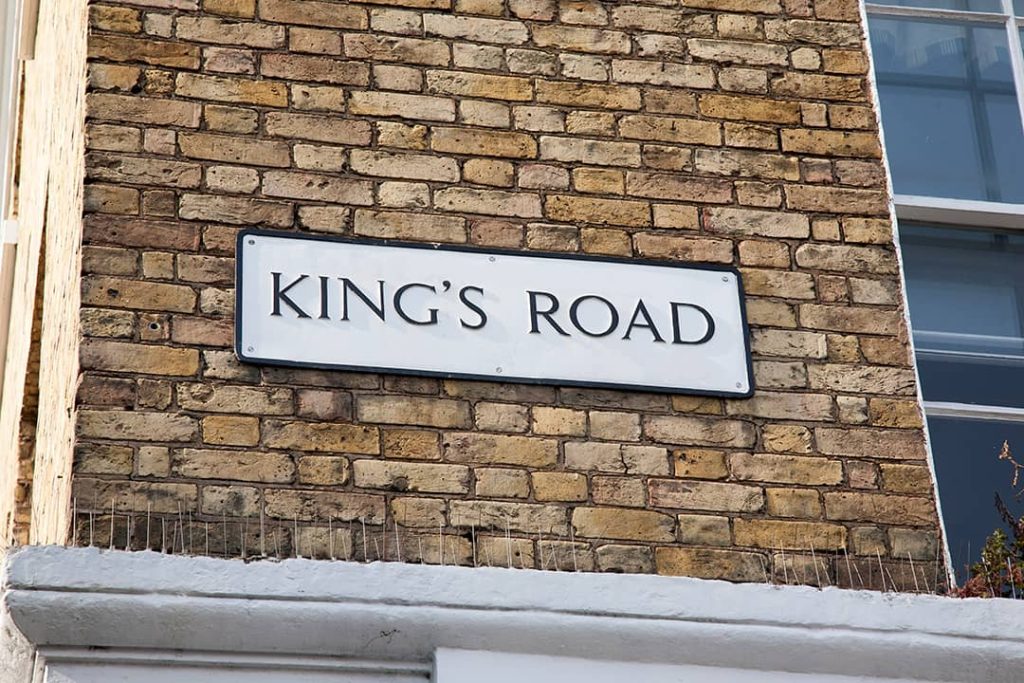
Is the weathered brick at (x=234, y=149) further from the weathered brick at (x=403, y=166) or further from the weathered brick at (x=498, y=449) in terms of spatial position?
the weathered brick at (x=498, y=449)

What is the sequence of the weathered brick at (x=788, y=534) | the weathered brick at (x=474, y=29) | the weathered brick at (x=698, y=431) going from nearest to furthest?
the weathered brick at (x=788, y=534)
the weathered brick at (x=698, y=431)
the weathered brick at (x=474, y=29)

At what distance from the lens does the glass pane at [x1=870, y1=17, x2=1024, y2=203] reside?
548 cm

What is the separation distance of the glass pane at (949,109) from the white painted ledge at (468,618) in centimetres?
159

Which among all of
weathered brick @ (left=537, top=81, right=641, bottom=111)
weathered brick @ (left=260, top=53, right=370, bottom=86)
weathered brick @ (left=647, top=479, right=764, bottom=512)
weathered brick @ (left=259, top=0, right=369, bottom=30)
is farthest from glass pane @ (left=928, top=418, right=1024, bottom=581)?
weathered brick @ (left=259, top=0, right=369, bottom=30)

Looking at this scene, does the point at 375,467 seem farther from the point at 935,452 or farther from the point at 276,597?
the point at 935,452

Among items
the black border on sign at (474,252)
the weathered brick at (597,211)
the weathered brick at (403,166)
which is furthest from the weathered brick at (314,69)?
the weathered brick at (597,211)

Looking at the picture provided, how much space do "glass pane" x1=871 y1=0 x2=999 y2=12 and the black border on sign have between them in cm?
138

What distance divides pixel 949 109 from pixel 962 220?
0.43 m

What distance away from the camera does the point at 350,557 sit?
4348 millimetres

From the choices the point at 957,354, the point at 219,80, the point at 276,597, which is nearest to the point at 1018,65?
the point at 957,354

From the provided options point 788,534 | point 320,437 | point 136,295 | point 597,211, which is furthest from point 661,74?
point 136,295

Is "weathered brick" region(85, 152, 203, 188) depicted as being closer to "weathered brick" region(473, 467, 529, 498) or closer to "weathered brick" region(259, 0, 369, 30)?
"weathered brick" region(259, 0, 369, 30)

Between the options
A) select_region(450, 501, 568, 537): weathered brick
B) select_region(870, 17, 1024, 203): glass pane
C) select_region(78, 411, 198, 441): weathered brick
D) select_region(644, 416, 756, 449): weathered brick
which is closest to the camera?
select_region(78, 411, 198, 441): weathered brick

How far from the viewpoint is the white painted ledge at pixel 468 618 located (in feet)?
13.3
